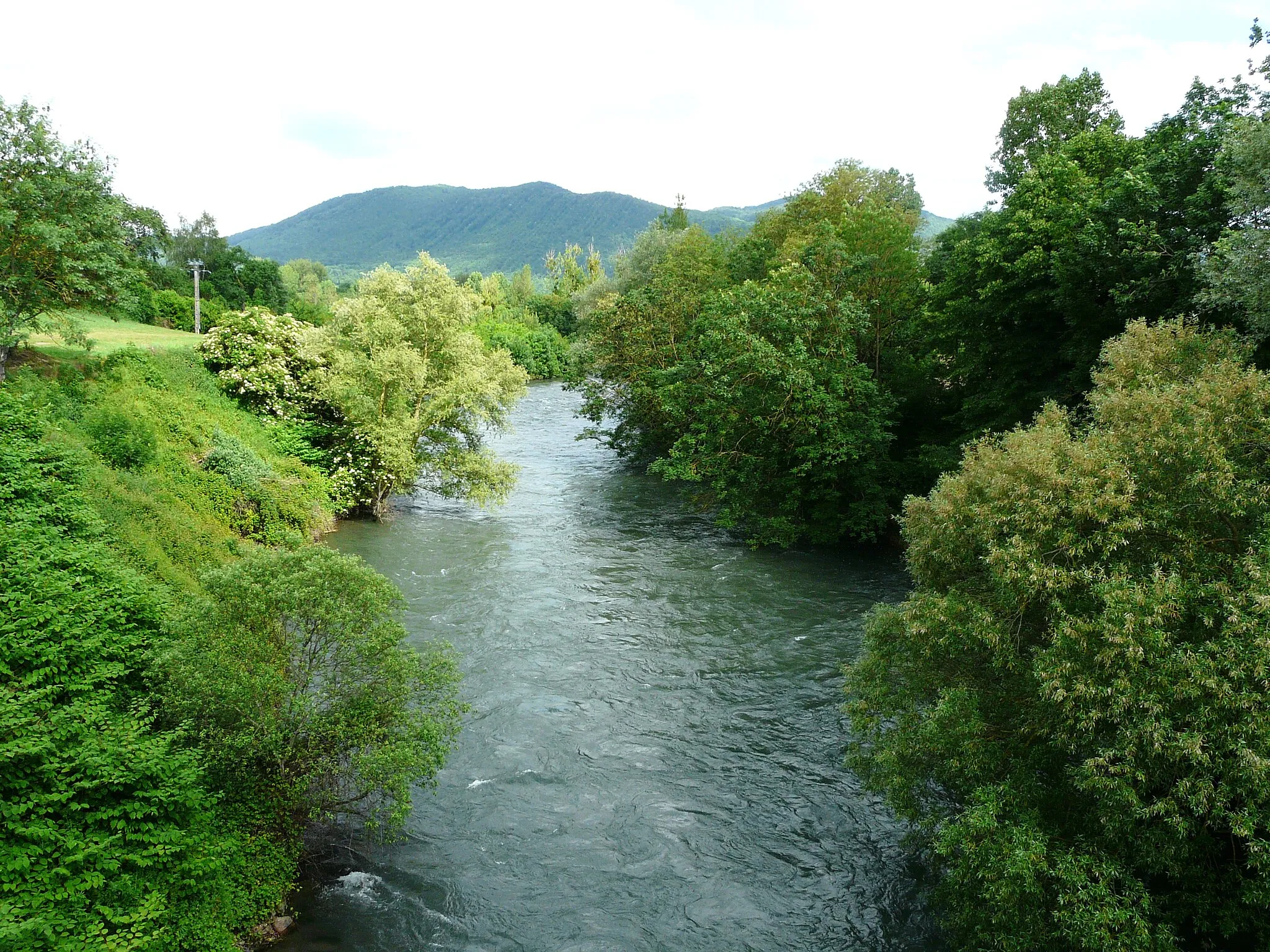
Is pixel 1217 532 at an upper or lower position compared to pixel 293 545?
upper

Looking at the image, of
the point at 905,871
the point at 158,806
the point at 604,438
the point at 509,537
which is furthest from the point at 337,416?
the point at 905,871

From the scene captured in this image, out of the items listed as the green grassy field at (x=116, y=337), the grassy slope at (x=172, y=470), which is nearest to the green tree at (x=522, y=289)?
A: the green grassy field at (x=116, y=337)

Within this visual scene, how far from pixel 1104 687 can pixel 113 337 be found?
42092mm

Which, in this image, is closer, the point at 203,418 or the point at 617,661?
the point at 617,661

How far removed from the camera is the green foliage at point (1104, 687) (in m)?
8.41

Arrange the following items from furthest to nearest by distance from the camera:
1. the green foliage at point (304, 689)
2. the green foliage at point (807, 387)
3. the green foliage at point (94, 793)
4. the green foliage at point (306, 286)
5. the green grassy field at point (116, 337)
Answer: the green foliage at point (306, 286) → the green grassy field at point (116, 337) → the green foliage at point (807, 387) → the green foliage at point (304, 689) → the green foliage at point (94, 793)

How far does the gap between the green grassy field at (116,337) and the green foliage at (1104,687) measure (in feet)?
95.2

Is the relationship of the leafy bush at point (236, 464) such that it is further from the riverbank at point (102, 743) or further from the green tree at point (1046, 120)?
the green tree at point (1046, 120)

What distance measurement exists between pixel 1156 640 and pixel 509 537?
24.4 metres

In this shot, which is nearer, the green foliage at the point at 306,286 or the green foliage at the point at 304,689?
the green foliage at the point at 304,689

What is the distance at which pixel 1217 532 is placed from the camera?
10.1m

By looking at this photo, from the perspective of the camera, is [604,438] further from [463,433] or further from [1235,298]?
[1235,298]

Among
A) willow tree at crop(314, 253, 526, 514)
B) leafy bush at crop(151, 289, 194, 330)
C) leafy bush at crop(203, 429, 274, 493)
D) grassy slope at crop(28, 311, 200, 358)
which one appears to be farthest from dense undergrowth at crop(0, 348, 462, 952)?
leafy bush at crop(151, 289, 194, 330)

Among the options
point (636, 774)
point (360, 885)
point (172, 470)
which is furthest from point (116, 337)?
point (636, 774)
